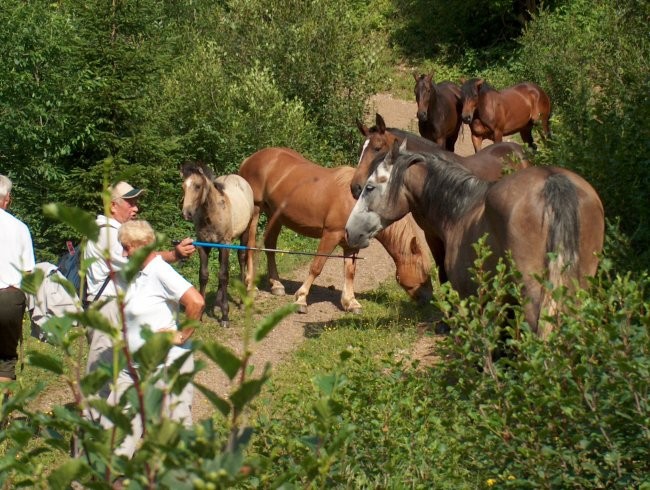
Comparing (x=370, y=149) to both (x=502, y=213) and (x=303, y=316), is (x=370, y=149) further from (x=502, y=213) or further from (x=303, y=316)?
(x=502, y=213)

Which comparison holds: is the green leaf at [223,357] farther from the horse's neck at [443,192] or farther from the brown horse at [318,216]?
the brown horse at [318,216]

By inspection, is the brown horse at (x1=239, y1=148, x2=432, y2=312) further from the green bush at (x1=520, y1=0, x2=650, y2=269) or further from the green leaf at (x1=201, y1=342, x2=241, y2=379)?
the green leaf at (x1=201, y1=342, x2=241, y2=379)

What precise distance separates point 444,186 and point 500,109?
38.7ft

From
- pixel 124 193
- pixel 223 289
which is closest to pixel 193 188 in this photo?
pixel 223 289

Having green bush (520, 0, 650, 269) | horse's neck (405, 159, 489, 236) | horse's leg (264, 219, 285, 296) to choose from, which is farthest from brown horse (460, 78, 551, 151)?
horse's neck (405, 159, 489, 236)

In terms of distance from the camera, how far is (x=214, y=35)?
73.3ft

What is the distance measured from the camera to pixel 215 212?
1144 centimetres

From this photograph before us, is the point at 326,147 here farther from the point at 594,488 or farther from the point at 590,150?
the point at 594,488

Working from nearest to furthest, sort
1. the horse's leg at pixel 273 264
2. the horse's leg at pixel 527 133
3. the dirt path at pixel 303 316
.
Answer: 1. the dirt path at pixel 303 316
2. the horse's leg at pixel 273 264
3. the horse's leg at pixel 527 133

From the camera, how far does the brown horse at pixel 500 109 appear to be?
753 inches

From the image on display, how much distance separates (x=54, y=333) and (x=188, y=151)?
49.5ft

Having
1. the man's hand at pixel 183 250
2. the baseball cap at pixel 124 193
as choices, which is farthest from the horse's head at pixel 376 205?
the man's hand at pixel 183 250

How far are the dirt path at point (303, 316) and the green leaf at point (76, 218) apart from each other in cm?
552

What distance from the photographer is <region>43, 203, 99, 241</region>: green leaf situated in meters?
2.29
